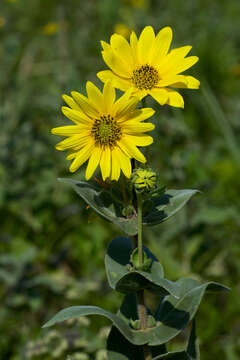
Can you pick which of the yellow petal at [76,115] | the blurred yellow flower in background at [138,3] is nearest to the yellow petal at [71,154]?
the yellow petal at [76,115]

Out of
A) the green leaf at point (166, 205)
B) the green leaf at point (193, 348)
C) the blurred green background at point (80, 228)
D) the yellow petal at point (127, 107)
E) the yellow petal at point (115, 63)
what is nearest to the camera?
the yellow petal at point (127, 107)

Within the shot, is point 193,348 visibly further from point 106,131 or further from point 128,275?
point 106,131

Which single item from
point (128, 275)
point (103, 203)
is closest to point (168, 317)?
point (128, 275)

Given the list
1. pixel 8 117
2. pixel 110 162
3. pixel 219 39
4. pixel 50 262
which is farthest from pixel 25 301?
pixel 219 39

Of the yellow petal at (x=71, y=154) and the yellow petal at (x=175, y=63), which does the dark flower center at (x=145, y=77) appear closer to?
the yellow petal at (x=175, y=63)

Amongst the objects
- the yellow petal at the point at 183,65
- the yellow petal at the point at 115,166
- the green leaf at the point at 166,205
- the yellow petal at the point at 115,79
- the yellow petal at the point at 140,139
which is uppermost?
the yellow petal at the point at 115,79

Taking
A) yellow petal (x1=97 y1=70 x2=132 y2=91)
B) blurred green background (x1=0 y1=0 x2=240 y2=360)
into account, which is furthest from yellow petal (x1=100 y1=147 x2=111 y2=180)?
blurred green background (x1=0 y1=0 x2=240 y2=360)

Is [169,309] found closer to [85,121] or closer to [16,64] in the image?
[85,121]
